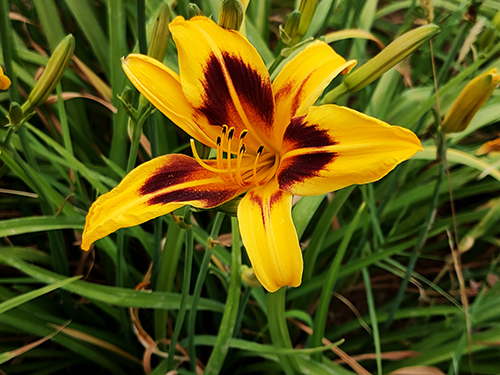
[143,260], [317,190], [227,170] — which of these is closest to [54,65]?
[227,170]

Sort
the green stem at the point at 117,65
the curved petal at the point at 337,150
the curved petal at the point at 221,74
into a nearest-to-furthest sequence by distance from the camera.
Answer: the curved petal at the point at 337,150 → the curved petal at the point at 221,74 → the green stem at the point at 117,65

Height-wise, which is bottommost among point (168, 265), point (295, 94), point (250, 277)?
point (168, 265)

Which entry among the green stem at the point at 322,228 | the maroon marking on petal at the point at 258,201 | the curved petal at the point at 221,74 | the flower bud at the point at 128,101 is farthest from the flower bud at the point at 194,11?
the green stem at the point at 322,228

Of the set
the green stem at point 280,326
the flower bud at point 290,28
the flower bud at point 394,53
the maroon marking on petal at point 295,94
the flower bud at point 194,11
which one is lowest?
the green stem at point 280,326

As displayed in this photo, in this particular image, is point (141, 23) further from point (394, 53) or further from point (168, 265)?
point (168, 265)

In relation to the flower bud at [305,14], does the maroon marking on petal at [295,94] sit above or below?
below

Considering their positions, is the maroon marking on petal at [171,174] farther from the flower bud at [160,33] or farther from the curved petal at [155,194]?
the flower bud at [160,33]

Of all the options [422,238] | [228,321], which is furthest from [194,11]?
[422,238]
